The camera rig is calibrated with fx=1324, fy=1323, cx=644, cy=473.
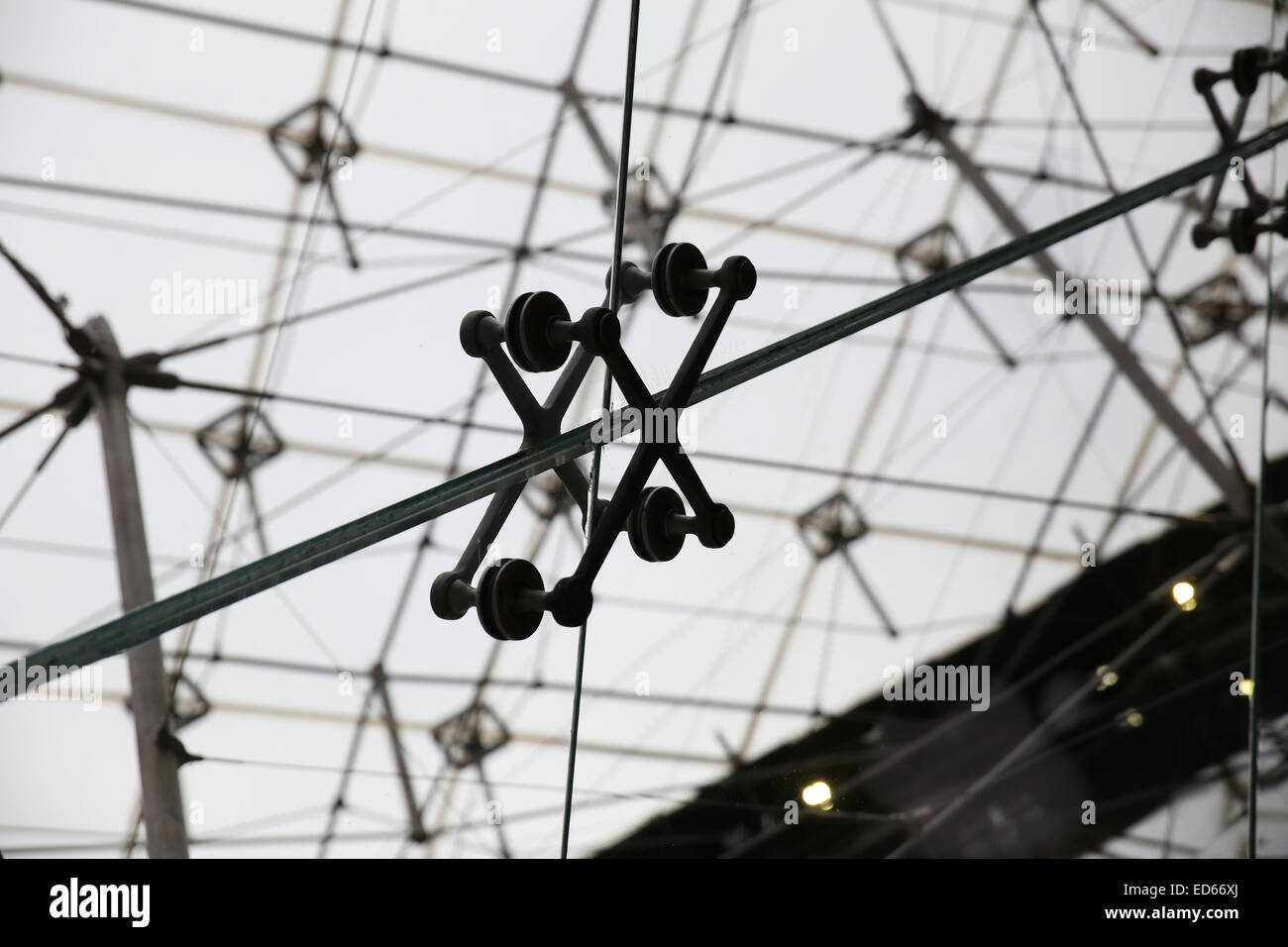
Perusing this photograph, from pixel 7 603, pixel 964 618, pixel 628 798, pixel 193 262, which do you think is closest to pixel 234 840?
pixel 628 798

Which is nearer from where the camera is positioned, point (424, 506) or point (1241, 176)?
point (424, 506)

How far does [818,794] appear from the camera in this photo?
3.44 m

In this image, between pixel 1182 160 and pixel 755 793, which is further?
pixel 1182 160

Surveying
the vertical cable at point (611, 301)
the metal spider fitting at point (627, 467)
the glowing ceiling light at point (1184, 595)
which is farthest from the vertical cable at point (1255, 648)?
the metal spider fitting at point (627, 467)

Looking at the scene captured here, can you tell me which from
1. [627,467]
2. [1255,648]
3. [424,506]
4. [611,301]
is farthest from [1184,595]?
[424,506]

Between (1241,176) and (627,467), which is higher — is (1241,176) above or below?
above

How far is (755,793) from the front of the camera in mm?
3498

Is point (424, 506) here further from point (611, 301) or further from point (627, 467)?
point (611, 301)

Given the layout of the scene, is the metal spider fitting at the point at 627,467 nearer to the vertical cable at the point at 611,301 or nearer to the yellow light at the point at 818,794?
the vertical cable at the point at 611,301

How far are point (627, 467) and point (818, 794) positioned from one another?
1.54 meters

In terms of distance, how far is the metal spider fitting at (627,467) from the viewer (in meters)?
2.14
